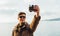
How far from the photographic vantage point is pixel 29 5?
7461 millimetres

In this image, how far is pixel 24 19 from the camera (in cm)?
746

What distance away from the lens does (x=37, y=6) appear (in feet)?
24.3

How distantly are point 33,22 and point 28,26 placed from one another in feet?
0.14

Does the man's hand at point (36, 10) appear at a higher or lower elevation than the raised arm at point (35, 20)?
higher

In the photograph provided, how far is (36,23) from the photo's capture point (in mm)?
7426

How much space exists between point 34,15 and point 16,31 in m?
0.16

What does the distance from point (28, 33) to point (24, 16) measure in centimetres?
13

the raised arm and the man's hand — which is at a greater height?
the man's hand

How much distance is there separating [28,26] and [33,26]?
0.11ft

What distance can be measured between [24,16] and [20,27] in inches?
3.3

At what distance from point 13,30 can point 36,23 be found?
0.17 m

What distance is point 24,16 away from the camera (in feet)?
24.5

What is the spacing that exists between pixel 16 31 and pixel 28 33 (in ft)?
0.27

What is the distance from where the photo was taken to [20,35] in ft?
24.4
